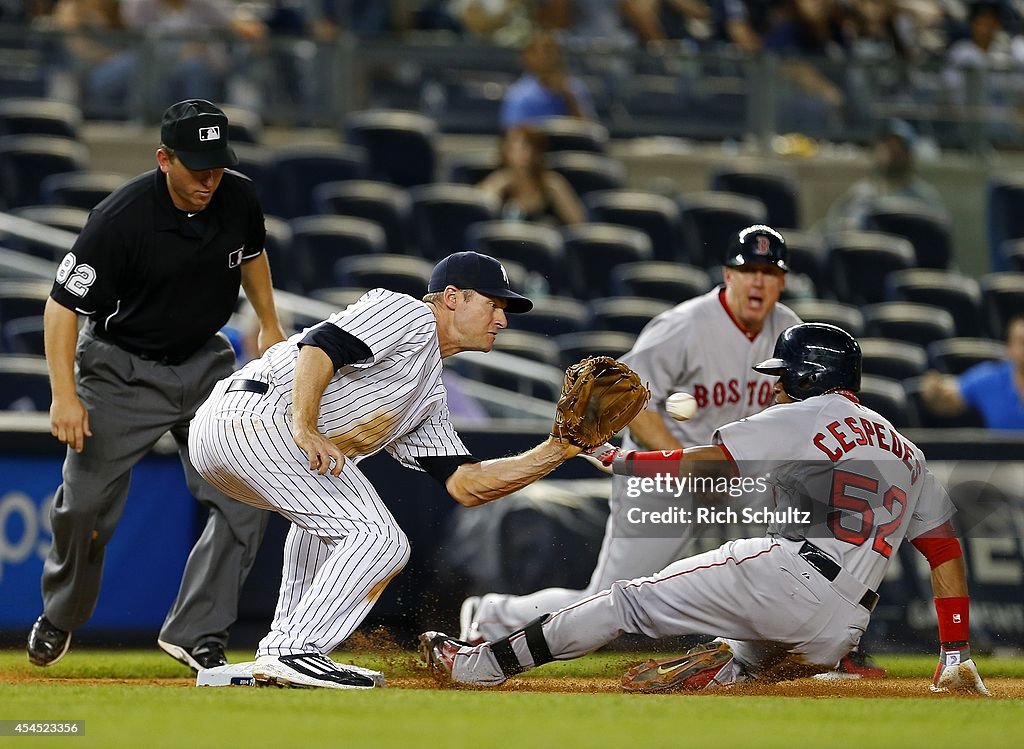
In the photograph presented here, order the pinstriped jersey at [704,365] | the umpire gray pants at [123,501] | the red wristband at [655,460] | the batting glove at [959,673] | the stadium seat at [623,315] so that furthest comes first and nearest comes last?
the stadium seat at [623,315] → the pinstriped jersey at [704,365] → the umpire gray pants at [123,501] → the batting glove at [959,673] → the red wristband at [655,460]

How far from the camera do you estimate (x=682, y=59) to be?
12.0 meters

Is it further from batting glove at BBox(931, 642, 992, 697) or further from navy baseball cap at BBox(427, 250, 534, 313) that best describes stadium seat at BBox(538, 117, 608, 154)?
batting glove at BBox(931, 642, 992, 697)

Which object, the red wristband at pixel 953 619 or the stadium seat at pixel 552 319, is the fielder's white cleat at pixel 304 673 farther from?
the stadium seat at pixel 552 319

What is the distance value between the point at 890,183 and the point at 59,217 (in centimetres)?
595

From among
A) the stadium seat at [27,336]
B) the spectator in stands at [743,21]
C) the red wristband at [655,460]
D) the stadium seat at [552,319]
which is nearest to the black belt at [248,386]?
the red wristband at [655,460]

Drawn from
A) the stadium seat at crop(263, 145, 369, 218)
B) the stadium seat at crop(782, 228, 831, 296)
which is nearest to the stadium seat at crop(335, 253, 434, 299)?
the stadium seat at crop(263, 145, 369, 218)

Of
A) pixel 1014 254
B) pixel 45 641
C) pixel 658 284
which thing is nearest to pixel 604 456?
pixel 45 641

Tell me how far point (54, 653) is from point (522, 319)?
15.0ft

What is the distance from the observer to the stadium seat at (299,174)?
11.1m

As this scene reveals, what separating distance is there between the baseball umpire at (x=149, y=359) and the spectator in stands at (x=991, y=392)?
4.51m

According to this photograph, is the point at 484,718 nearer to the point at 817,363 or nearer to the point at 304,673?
the point at 304,673

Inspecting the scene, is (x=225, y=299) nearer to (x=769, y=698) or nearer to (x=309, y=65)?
(x=769, y=698)

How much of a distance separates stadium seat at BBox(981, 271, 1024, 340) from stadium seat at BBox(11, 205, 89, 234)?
609 cm

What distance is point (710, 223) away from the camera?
11.5 m
